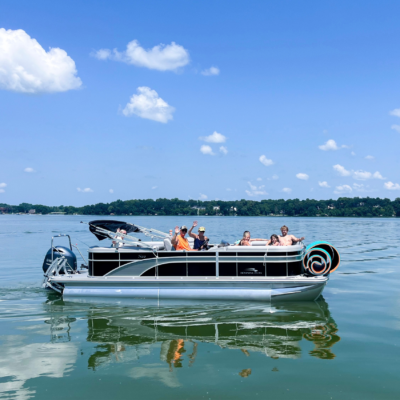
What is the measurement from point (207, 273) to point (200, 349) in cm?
339

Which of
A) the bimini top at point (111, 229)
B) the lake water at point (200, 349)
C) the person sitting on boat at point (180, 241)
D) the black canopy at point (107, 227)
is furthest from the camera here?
the black canopy at point (107, 227)

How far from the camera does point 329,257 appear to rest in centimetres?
1090

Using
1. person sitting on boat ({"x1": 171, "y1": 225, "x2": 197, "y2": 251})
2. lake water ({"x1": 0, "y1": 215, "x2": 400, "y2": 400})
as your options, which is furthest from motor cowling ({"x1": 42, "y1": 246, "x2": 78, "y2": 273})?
person sitting on boat ({"x1": 171, "y1": 225, "x2": 197, "y2": 251})

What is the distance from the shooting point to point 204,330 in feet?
28.3

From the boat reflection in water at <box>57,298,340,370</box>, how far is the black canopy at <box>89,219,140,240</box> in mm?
1934

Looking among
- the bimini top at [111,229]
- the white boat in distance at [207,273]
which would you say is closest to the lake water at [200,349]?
the white boat in distance at [207,273]

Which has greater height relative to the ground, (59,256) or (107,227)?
(107,227)

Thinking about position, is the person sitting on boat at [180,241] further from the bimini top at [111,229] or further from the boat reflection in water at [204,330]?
the boat reflection in water at [204,330]

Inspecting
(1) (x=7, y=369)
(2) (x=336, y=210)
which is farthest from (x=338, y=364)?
(2) (x=336, y=210)

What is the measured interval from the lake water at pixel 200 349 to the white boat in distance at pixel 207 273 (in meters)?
0.33

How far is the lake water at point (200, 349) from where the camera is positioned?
235 inches

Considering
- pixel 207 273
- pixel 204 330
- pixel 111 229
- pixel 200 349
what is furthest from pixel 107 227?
pixel 200 349

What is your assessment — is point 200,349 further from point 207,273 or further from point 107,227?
point 107,227

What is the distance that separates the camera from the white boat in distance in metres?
10.5
